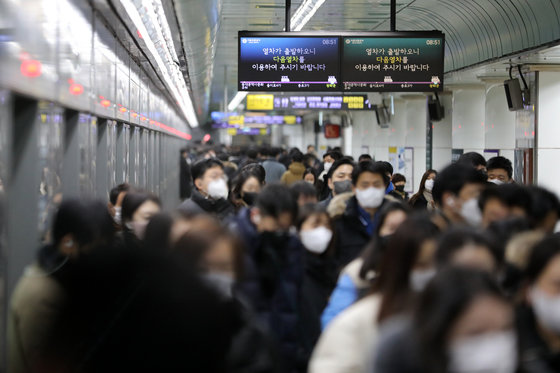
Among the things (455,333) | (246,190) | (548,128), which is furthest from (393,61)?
(455,333)

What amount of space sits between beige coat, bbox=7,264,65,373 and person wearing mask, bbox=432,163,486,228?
2.70 m

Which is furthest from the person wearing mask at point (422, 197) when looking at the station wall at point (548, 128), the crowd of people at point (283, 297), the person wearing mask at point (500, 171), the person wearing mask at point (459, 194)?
the crowd of people at point (283, 297)

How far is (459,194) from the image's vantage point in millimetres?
5402

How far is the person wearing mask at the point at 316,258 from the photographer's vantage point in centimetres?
445

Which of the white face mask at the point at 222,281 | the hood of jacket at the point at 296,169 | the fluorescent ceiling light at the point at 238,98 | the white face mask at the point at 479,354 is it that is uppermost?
the fluorescent ceiling light at the point at 238,98

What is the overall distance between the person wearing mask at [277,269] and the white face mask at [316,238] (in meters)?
0.17

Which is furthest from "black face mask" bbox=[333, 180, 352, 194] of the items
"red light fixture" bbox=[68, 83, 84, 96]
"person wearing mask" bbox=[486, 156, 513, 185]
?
"red light fixture" bbox=[68, 83, 84, 96]

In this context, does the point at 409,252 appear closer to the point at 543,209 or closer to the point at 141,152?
the point at 543,209

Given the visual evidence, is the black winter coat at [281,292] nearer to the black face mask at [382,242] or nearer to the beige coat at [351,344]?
the black face mask at [382,242]

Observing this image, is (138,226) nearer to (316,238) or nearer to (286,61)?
(316,238)

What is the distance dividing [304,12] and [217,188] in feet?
20.0

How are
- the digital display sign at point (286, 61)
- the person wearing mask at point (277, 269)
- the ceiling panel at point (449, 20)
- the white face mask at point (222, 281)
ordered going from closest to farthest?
the white face mask at point (222, 281) → the person wearing mask at point (277, 269) → the digital display sign at point (286, 61) → the ceiling panel at point (449, 20)

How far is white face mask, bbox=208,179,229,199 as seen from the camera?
21.5ft

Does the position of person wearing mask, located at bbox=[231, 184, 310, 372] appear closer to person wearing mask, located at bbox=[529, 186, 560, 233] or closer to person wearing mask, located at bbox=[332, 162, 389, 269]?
person wearing mask, located at bbox=[332, 162, 389, 269]
